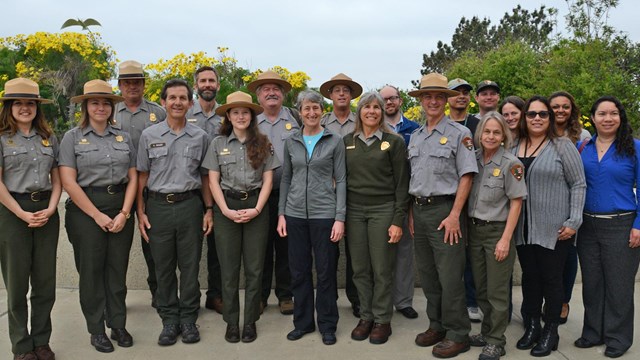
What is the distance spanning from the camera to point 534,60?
16297mm

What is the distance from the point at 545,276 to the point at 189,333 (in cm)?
273

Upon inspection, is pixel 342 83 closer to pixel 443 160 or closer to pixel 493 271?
pixel 443 160

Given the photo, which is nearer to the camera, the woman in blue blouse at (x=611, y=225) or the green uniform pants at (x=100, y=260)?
the woman in blue blouse at (x=611, y=225)

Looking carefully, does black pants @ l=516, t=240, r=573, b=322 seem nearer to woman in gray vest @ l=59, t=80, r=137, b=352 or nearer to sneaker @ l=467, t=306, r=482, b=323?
sneaker @ l=467, t=306, r=482, b=323

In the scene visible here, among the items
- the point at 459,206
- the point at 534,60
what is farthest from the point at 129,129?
the point at 534,60

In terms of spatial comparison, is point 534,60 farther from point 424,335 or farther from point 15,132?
point 15,132

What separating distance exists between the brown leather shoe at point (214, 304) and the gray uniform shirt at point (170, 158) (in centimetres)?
125

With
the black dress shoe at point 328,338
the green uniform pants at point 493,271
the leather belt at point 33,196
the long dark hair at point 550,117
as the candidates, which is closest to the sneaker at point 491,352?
the green uniform pants at point 493,271

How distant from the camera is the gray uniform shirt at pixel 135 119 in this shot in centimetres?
453

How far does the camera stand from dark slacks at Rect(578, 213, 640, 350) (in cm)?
369

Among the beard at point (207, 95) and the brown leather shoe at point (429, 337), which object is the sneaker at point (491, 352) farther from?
the beard at point (207, 95)

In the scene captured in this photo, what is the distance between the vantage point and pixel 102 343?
386 centimetres

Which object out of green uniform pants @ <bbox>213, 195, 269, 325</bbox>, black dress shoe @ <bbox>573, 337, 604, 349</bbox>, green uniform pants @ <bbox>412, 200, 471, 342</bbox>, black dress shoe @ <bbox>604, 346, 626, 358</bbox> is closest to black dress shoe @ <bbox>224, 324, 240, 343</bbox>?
green uniform pants @ <bbox>213, 195, 269, 325</bbox>

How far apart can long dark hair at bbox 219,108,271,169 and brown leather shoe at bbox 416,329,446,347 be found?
1.82 meters
